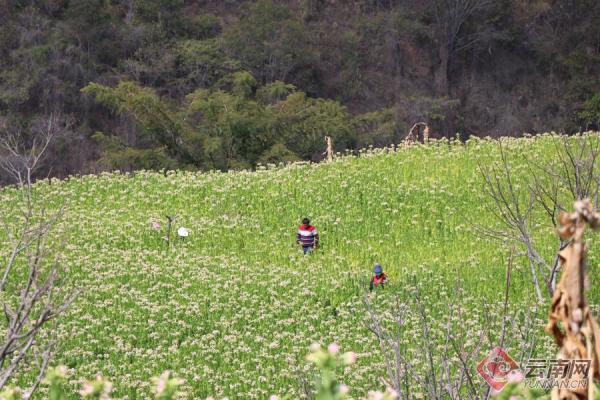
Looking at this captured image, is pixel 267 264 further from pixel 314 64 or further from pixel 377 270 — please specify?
pixel 314 64

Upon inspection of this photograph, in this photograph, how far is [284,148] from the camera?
2845cm

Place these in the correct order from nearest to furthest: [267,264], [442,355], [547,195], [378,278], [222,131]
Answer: [442,355] → [547,195] → [378,278] → [267,264] → [222,131]

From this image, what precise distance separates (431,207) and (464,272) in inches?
128

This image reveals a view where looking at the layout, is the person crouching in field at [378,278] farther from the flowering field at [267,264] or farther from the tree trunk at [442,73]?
the tree trunk at [442,73]

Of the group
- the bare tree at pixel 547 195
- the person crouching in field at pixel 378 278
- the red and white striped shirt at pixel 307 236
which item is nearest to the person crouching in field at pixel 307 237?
the red and white striped shirt at pixel 307 236

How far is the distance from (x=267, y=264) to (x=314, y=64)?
26159 millimetres

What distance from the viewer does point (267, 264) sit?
17.6 meters

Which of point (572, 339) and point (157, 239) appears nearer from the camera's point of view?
point (572, 339)

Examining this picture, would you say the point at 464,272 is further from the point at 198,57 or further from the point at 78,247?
the point at 198,57

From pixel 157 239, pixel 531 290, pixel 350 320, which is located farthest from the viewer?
pixel 157 239

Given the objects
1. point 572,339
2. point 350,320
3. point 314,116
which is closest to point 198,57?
point 314,116

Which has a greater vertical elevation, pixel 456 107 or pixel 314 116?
pixel 456 107

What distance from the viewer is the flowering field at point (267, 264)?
13375 mm

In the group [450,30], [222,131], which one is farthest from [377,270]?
[450,30]
